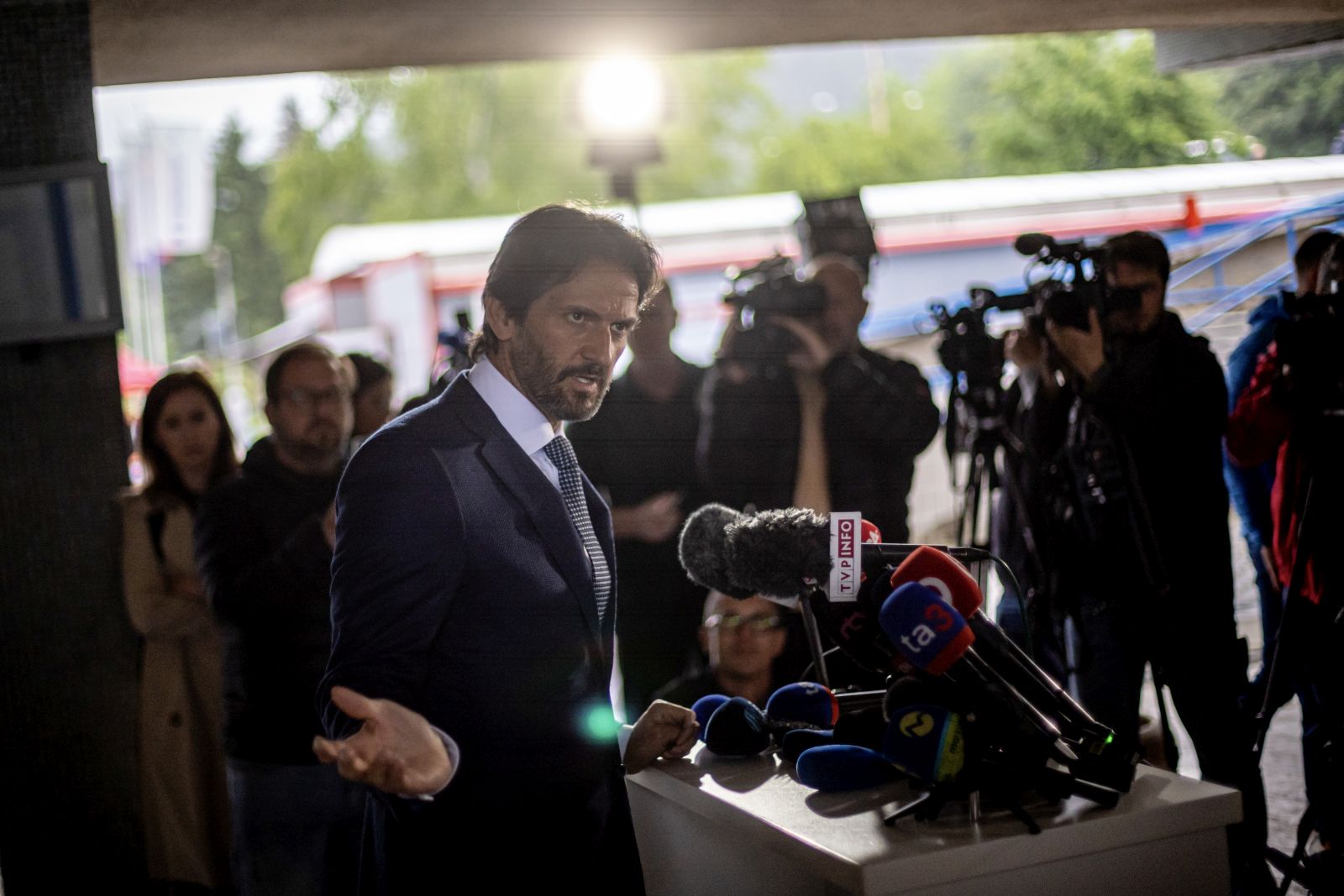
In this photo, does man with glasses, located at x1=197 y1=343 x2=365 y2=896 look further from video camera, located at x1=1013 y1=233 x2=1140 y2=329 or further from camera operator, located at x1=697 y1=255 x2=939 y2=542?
video camera, located at x1=1013 y1=233 x2=1140 y2=329

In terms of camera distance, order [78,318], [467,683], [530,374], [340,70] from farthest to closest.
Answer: [340,70] < [78,318] < [530,374] < [467,683]

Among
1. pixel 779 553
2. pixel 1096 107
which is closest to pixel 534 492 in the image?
pixel 779 553

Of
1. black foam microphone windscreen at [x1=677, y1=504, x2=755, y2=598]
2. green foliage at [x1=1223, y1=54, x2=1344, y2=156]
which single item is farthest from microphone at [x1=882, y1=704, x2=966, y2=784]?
green foliage at [x1=1223, y1=54, x2=1344, y2=156]

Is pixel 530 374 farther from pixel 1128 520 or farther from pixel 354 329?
pixel 354 329

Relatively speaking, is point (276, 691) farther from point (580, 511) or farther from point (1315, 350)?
point (1315, 350)

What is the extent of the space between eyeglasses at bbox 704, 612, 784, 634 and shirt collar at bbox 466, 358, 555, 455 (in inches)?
47.8

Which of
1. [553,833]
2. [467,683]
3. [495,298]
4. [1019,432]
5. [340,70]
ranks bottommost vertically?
[553,833]

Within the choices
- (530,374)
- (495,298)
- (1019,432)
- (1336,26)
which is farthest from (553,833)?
(1336,26)

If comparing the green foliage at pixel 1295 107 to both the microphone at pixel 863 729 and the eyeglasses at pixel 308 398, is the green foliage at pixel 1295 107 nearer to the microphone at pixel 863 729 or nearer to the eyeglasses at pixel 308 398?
the eyeglasses at pixel 308 398

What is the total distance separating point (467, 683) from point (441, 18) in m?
2.30

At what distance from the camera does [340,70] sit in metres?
3.73

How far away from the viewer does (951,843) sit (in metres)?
1.40

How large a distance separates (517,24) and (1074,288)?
62.8 inches

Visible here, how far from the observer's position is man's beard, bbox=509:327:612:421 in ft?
5.41
